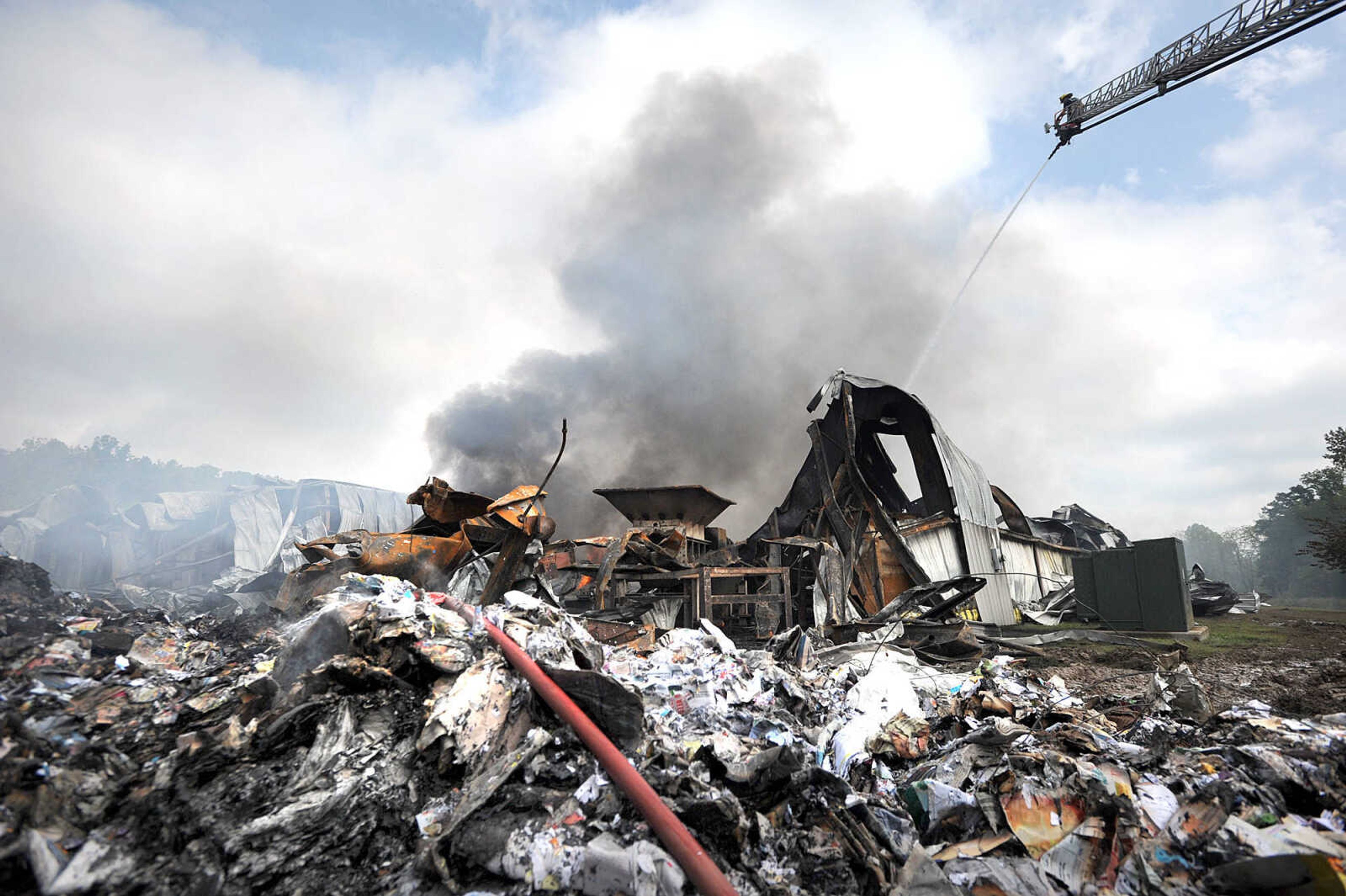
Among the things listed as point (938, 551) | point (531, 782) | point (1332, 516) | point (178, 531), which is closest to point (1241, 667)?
point (938, 551)

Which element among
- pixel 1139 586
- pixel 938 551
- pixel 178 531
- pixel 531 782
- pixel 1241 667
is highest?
pixel 178 531

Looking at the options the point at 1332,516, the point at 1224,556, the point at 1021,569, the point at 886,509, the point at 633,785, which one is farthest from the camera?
the point at 1224,556

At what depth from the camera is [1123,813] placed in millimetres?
2164

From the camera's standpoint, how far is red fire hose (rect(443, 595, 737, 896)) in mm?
1647

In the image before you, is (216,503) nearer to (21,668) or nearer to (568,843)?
(21,668)

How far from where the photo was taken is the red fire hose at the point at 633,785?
165cm

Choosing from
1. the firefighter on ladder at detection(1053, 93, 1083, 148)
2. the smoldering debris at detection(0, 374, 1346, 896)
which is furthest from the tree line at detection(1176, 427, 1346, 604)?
the smoldering debris at detection(0, 374, 1346, 896)

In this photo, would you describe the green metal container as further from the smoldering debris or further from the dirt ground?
the smoldering debris

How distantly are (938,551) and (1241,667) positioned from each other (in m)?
5.19

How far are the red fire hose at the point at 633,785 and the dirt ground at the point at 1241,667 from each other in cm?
397

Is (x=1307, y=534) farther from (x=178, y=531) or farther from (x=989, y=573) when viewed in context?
(x=178, y=531)

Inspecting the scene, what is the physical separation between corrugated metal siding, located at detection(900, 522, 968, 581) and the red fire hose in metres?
8.83

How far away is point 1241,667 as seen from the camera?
236 inches

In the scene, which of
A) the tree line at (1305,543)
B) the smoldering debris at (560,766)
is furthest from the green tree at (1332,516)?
the smoldering debris at (560,766)
